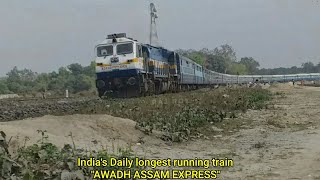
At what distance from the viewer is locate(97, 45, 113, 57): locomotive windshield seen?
917 inches

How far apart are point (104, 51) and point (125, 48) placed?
1.15m

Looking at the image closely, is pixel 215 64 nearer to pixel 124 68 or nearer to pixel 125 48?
pixel 125 48

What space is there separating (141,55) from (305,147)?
51.7 ft

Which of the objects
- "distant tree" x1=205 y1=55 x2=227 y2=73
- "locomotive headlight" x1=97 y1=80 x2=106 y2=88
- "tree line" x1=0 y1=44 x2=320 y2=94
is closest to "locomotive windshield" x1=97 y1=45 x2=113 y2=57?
"locomotive headlight" x1=97 y1=80 x2=106 y2=88

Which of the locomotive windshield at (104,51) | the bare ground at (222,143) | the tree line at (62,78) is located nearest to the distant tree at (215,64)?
the tree line at (62,78)

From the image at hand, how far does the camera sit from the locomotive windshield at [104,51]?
2328 cm

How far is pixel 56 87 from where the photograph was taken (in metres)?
59.0

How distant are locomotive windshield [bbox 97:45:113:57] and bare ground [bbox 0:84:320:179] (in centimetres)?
1217

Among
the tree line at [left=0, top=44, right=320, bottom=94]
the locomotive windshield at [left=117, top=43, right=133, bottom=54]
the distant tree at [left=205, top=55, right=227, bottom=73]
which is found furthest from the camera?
the distant tree at [left=205, top=55, right=227, bottom=73]

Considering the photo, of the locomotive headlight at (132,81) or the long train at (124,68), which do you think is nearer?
the locomotive headlight at (132,81)

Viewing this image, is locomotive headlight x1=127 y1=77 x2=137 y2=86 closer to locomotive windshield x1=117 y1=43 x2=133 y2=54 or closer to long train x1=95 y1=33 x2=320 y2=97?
long train x1=95 y1=33 x2=320 y2=97

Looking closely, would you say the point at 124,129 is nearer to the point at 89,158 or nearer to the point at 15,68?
the point at 89,158

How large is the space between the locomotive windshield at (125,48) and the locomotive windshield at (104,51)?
428 mm

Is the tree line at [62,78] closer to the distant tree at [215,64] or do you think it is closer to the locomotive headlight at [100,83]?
the distant tree at [215,64]
